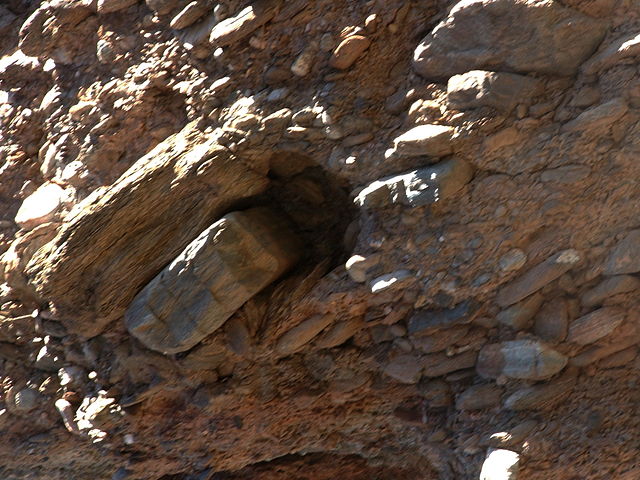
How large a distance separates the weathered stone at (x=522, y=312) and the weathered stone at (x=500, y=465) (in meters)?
0.60

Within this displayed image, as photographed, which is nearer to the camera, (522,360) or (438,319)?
(522,360)

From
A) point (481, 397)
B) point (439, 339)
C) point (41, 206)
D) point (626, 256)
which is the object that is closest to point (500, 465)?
point (481, 397)

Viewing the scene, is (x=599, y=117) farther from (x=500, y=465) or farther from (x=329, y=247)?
(x=500, y=465)

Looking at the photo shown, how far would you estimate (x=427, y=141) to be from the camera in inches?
135

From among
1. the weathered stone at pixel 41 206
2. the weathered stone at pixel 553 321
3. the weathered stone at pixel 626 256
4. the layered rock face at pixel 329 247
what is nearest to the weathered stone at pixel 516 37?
the layered rock face at pixel 329 247

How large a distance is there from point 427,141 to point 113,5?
2159mm

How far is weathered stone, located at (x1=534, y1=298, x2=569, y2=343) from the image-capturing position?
11.5ft

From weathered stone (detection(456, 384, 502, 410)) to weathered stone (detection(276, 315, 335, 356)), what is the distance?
2.54ft

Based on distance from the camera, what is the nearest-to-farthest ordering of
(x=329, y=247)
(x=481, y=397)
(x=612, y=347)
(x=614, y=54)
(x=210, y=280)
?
(x=614, y=54) → (x=612, y=347) → (x=481, y=397) → (x=210, y=280) → (x=329, y=247)

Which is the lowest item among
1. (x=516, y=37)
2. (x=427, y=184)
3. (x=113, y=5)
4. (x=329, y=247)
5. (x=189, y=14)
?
(x=329, y=247)

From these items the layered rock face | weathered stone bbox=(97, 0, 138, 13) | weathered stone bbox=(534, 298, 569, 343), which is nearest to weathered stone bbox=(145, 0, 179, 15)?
the layered rock face

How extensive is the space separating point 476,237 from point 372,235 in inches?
19.8

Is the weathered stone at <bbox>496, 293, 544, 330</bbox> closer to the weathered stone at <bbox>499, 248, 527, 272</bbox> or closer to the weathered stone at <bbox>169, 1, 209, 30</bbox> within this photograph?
the weathered stone at <bbox>499, 248, 527, 272</bbox>

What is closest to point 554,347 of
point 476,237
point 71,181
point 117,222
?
point 476,237
